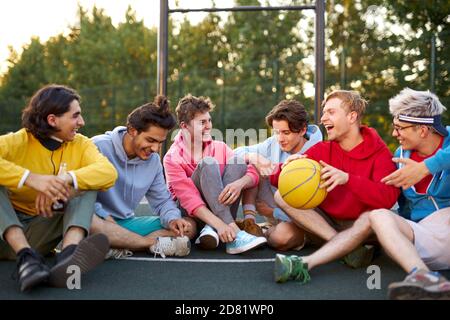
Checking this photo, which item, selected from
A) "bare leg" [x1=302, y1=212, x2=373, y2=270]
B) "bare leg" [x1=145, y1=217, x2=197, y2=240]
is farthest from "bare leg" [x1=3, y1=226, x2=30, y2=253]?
"bare leg" [x1=302, y1=212, x2=373, y2=270]

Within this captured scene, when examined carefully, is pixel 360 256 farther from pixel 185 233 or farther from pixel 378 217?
pixel 185 233

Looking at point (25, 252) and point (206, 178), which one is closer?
point (25, 252)

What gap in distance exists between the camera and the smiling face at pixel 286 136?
4.19 metres

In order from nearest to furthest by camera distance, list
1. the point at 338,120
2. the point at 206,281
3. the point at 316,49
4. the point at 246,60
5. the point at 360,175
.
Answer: the point at 206,281, the point at 360,175, the point at 338,120, the point at 316,49, the point at 246,60

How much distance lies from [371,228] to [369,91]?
9.20 m

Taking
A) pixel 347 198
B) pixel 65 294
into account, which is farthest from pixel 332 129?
pixel 65 294

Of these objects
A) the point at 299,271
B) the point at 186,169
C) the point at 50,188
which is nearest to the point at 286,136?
the point at 186,169

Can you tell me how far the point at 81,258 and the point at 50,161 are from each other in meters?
0.69

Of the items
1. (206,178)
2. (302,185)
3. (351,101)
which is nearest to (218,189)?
(206,178)

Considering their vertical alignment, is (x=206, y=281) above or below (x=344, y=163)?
below

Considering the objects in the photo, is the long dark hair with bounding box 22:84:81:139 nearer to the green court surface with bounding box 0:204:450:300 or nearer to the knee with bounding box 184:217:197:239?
the green court surface with bounding box 0:204:450:300

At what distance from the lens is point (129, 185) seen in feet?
12.9

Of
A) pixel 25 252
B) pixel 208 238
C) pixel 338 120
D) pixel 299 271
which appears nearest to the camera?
pixel 25 252

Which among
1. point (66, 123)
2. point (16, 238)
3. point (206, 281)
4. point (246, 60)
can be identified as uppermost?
point (246, 60)
